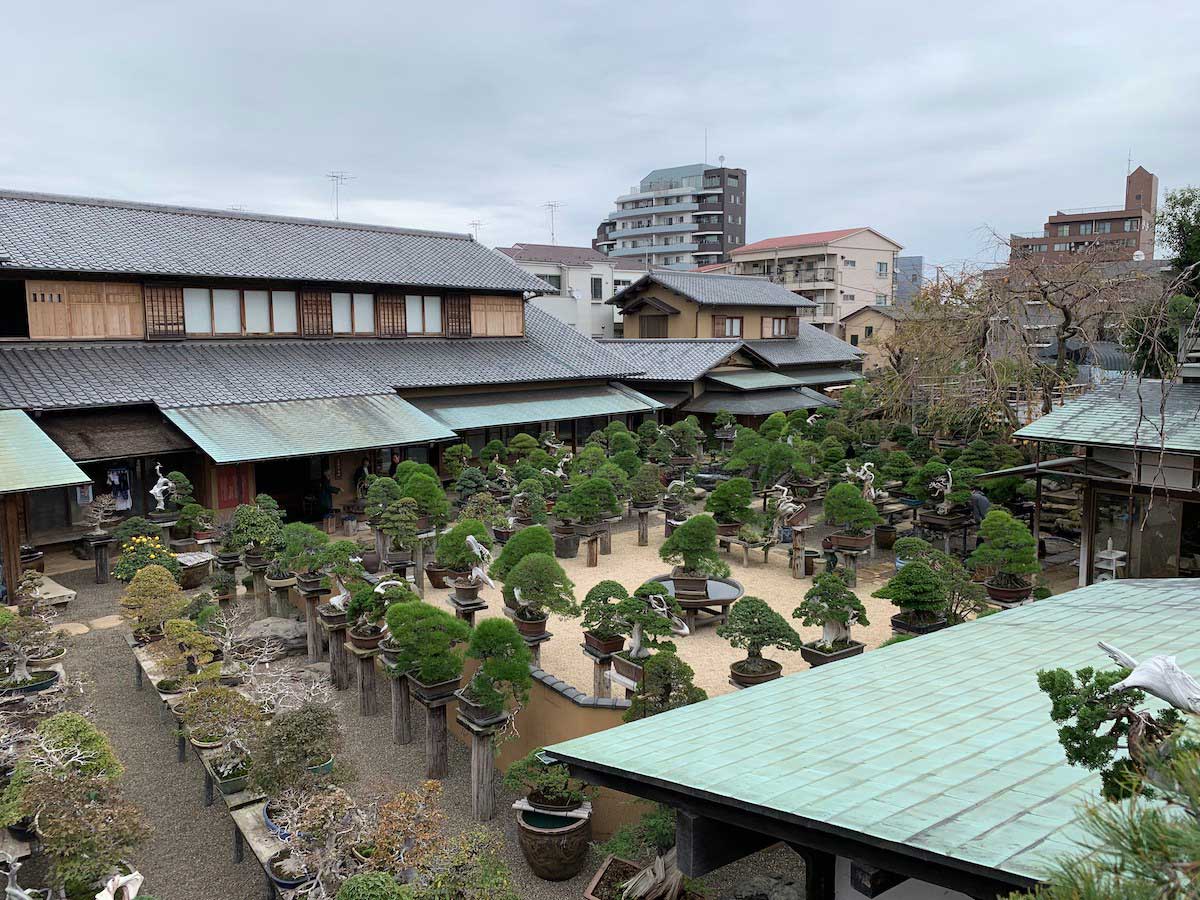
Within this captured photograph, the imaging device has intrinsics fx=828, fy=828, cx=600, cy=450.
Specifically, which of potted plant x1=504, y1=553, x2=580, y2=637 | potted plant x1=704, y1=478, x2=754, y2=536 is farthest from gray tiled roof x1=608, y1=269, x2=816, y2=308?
potted plant x1=504, y1=553, x2=580, y2=637

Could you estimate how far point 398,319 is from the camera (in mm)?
Answer: 24375

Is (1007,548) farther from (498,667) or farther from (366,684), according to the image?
(366,684)

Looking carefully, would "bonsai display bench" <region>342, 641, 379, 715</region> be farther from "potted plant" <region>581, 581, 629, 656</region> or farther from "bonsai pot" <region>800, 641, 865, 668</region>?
"bonsai pot" <region>800, 641, 865, 668</region>

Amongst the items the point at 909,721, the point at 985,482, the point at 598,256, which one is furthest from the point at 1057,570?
the point at 598,256

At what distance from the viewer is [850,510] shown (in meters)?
14.9

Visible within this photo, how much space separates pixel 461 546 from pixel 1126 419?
33.4ft

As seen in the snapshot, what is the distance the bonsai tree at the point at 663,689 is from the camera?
7773mm

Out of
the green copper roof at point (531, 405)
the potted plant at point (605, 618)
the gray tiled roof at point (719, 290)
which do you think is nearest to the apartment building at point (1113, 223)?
the gray tiled roof at point (719, 290)

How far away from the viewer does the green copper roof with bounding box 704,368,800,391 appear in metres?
30.2

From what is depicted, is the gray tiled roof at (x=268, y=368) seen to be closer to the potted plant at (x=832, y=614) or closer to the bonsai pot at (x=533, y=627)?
the bonsai pot at (x=533, y=627)

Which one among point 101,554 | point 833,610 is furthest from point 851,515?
point 101,554

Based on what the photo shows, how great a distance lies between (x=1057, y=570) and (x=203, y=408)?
58.2 feet

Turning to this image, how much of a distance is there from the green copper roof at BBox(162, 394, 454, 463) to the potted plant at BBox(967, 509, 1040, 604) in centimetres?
1229

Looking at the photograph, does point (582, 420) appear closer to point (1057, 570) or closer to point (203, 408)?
point (203, 408)
